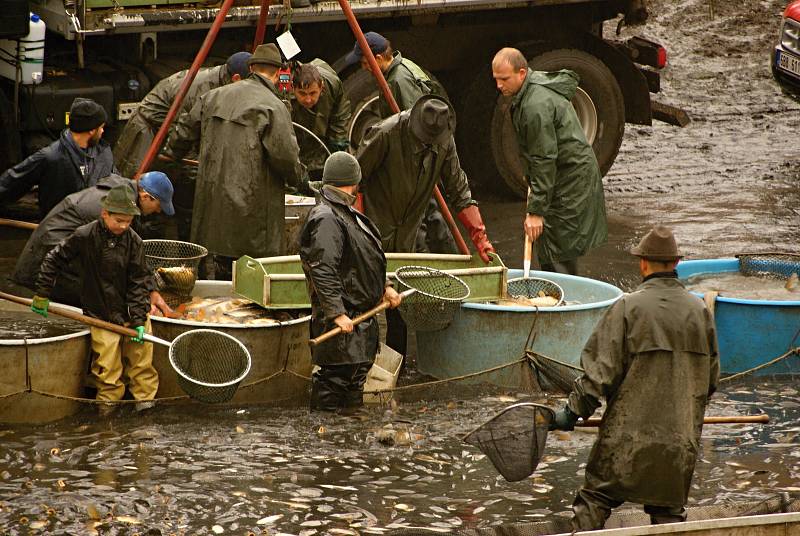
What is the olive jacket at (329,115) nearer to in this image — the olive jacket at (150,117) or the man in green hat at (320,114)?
the man in green hat at (320,114)

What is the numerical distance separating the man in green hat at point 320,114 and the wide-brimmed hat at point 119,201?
2.87 m

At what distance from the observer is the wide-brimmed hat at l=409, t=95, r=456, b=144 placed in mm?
8516

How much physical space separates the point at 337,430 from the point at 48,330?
6.79 feet

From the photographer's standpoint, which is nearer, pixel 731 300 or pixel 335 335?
pixel 335 335

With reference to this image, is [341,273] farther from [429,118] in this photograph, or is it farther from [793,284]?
[793,284]

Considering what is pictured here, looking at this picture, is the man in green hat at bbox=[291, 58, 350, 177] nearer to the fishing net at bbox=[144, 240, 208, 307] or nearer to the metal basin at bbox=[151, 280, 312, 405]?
the fishing net at bbox=[144, 240, 208, 307]

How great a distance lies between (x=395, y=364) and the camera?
342 inches

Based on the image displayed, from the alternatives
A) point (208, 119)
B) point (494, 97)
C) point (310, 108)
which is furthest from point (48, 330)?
point (494, 97)

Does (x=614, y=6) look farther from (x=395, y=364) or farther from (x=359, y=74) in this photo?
(x=395, y=364)

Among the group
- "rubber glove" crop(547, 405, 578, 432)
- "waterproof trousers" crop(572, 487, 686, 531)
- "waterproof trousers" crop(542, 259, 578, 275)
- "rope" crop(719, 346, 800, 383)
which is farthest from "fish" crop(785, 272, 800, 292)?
"rubber glove" crop(547, 405, 578, 432)

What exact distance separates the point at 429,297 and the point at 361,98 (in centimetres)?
495

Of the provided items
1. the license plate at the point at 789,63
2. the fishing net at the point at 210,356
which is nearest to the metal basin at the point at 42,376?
the fishing net at the point at 210,356

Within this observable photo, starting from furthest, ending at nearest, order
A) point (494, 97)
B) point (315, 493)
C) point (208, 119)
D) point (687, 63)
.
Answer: point (687, 63)
point (494, 97)
point (208, 119)
point (315, 493)

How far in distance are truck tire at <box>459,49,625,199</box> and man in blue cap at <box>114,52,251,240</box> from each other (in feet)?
12.3
